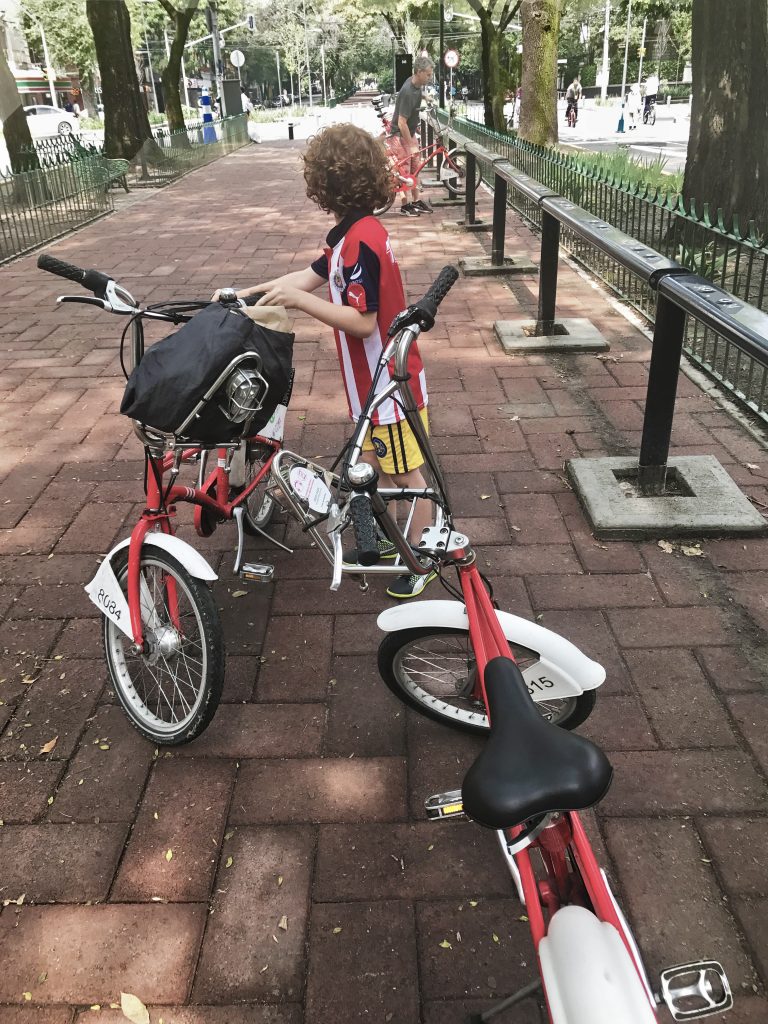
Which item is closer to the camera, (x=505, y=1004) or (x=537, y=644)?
(x=505, y=1004)

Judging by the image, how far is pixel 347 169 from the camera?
2.52m

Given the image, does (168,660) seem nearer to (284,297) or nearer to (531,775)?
(284,297)

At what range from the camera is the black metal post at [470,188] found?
9211 mm

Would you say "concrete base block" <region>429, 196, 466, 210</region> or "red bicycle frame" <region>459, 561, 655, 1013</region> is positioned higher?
"red bicycle frame" <region>459, 561, 655, 1013</region>

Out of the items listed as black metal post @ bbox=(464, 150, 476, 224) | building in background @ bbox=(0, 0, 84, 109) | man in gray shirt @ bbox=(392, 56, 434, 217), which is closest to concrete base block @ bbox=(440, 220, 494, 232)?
black metal post @ bbox=(464, 150, 476, 224)

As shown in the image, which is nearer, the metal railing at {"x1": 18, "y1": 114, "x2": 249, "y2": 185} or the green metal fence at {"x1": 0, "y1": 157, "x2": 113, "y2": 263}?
the green metal fence at {"x1": 0, "y1": 157, "x2": 113, "y2": 263}

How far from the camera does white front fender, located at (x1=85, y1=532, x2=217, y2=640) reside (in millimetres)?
2283

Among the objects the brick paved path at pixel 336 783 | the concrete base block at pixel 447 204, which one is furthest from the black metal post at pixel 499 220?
the concrete base block at pixel 447 204

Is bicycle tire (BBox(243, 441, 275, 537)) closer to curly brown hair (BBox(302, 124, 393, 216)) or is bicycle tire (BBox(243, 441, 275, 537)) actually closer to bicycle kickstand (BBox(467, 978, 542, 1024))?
curly brown hair (BBox(302, 124, 393, 216))

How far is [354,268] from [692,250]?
9.42ft

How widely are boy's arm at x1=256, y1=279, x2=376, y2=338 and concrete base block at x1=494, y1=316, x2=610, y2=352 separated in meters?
3.17

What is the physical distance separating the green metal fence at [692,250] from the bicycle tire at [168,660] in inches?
111

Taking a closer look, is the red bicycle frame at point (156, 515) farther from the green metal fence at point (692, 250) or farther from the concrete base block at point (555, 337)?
the concrete base block at point (555, 337)

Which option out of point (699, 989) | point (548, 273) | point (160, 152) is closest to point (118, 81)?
point (160, 152)
